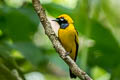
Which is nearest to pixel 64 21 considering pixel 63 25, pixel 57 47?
pixel 63 25

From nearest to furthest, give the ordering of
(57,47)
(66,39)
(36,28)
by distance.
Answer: (57,47) → (66,39) → (36,28)

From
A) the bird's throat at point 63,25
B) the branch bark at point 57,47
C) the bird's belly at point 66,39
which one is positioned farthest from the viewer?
the bird's throat at point 63,25

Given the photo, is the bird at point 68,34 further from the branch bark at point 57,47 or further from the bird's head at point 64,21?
the branch bark at point 57,47

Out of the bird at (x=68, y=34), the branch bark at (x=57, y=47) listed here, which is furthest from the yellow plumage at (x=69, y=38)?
the branch bark at (x=57, y=47)

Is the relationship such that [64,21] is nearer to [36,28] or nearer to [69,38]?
[69,38]

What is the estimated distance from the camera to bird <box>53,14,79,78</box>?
288cm

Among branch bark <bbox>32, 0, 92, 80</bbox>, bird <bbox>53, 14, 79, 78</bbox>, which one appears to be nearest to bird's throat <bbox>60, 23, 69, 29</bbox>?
bird <bbox>53, 14, 79, 78</bbox>

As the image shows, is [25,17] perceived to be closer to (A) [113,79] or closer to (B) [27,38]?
(B) [27,38]

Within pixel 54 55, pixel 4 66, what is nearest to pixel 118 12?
pixel 54 55

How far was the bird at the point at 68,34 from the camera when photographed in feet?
9.45

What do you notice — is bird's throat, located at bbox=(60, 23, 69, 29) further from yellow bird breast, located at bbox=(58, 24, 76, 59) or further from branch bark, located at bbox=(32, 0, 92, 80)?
branch bark, located at bbox=(32, 0, 92, 80)

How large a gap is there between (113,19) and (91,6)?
0.66 meters

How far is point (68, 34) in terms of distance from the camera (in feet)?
9.62

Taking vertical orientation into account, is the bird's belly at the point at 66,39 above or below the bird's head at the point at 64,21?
below
